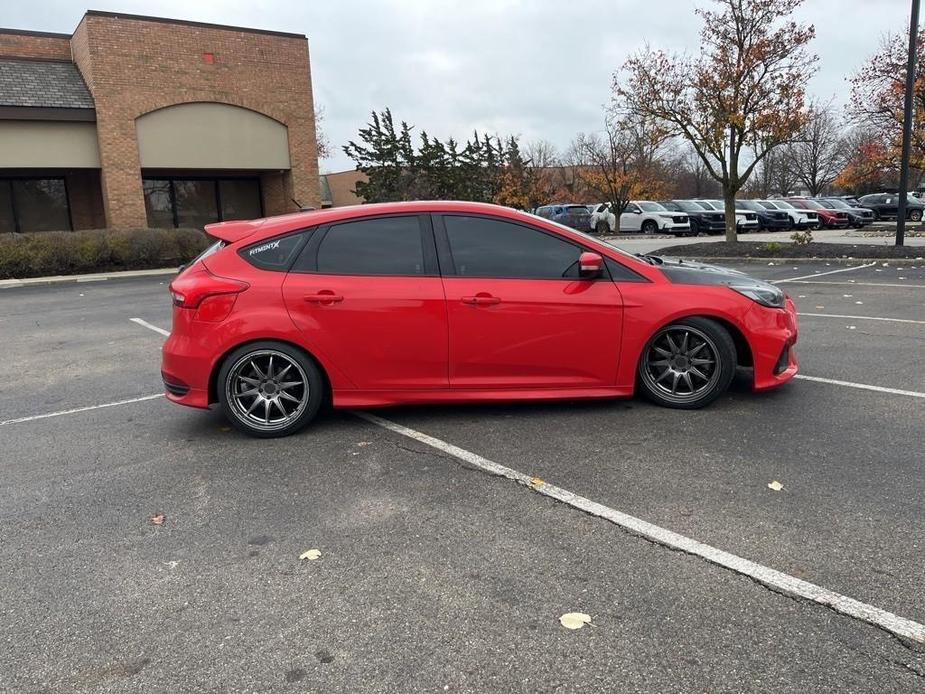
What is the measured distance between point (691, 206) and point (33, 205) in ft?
83.2

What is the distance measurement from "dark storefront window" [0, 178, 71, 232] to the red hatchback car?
22616 millimetres

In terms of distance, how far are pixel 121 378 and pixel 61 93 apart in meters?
18.8

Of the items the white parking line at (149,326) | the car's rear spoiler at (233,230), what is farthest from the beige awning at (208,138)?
the car's rear spoiler at (233,230)

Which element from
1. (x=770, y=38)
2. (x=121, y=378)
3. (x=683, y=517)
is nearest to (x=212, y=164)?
(x=770, y=38)

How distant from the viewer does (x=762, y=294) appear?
520 centimetres

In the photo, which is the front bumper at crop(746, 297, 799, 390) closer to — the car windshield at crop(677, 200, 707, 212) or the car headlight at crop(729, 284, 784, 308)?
the car headlight at crop(729, 284, 784, 308)

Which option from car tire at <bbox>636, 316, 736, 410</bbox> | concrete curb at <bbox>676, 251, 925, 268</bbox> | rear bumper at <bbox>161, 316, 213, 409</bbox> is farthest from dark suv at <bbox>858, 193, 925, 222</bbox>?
rear bumper at <bbox>161, 316, 213, 409</bbox>

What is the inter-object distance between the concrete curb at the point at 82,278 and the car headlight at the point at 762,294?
1718 cm

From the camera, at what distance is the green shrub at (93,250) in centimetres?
1853

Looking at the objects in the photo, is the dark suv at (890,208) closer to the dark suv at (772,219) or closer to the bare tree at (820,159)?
the dark suv at (772,219)

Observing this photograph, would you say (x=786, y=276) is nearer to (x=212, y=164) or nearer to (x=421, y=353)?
(x=421, y=353)

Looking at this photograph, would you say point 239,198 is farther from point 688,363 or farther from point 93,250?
point 688,363

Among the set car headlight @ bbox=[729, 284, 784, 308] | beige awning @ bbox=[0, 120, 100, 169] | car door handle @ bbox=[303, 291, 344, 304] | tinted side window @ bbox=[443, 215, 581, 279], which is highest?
beige awning @ bbox=[0, 120, 100, 169]

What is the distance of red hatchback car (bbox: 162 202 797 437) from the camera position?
4.83 meters
